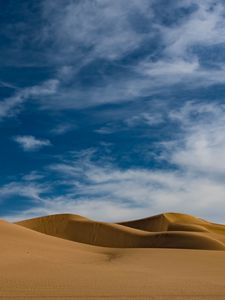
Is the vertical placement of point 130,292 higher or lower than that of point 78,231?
lower

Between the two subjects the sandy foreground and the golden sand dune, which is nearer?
the sandy foreground

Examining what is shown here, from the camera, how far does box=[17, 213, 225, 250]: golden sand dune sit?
131 feet

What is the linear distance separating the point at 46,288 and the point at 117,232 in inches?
1437

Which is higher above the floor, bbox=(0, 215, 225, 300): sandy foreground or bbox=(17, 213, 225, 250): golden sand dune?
bbox=(17, 213, 225, 250): golden sand dune

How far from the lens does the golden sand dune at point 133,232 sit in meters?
39.8

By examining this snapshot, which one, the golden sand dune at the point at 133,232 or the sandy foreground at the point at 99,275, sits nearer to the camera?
the sandy foreground at the point at 99,275

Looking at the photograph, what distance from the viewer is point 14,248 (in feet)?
78.4

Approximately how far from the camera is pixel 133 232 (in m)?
47.8

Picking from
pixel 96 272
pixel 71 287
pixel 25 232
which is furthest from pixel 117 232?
pixel 71 287

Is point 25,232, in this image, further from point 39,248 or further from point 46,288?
point 46,288

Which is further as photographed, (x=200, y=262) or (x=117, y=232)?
(x=117, y=232)

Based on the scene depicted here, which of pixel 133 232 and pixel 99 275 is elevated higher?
pixel 133 232

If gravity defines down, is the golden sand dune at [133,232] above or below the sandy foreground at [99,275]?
above

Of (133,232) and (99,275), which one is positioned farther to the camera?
(133,232)
